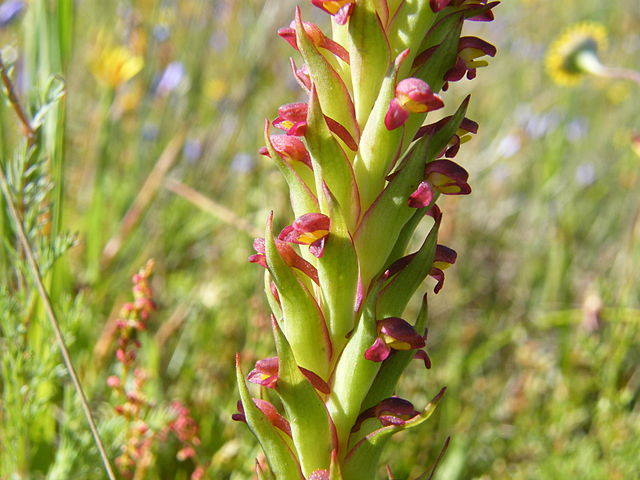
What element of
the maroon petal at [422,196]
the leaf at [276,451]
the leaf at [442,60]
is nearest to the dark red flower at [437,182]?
the maroon petal at [422,196]

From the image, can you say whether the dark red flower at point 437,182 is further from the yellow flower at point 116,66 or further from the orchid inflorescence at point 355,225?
the yellow flower at point 116,66

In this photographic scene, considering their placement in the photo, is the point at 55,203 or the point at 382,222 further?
the point at 55,203

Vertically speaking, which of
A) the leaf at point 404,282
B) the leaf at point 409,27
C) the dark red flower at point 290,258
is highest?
the leaf at point 409,27

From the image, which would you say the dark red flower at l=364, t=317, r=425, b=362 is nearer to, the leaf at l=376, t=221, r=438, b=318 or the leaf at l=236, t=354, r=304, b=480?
the leaf at l=376, t=221, r=438, b=318

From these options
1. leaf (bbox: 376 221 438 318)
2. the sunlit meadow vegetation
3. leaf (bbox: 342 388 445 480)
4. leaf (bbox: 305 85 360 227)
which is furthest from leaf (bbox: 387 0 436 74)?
the sunlit meadow vegetation

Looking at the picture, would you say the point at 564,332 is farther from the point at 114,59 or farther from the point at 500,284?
the point at 114,59

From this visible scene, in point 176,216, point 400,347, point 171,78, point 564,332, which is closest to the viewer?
point 400,347

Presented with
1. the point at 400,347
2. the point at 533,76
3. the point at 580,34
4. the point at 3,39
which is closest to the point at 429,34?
the point at 400,347
